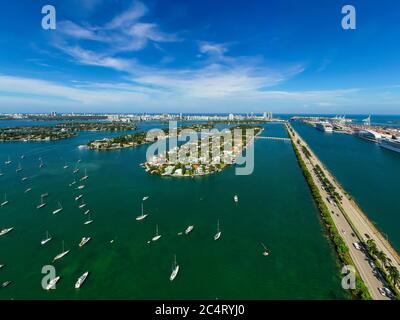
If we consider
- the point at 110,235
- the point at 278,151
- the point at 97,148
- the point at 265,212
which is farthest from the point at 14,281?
the point at 278,151

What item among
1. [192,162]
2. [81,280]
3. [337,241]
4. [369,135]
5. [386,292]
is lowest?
[81,280]

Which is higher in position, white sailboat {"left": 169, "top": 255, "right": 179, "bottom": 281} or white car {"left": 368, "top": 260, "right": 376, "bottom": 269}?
white car {"left": 368, "top": 260, "right": 376, "bottom": 269}

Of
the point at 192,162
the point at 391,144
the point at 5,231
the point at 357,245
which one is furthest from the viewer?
the point at 391,144

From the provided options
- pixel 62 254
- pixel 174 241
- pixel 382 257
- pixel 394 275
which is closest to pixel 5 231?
pixel 62 254

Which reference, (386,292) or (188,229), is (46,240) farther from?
(386,292)

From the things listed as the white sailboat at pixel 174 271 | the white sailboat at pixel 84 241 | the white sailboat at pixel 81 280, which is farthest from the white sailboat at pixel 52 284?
the white sailboat at pixel 174 271

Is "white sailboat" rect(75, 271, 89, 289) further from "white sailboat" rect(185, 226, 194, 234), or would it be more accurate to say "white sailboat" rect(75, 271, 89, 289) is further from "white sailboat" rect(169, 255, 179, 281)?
"white sailboat" rect(185, 226, 194, 234)

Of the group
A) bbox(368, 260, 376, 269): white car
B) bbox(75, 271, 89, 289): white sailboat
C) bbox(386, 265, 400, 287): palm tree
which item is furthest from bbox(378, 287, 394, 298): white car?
bbox(75, 271, 89, 289): white sailboat

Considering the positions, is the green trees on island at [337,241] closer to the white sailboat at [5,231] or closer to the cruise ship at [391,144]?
the white sailboat at [5,231]
